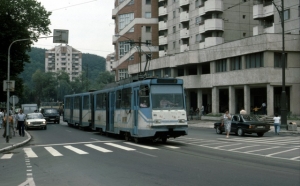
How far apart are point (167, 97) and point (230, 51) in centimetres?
2962

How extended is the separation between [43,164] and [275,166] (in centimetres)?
724

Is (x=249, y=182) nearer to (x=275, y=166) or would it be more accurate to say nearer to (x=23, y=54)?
(x=275, y=166)

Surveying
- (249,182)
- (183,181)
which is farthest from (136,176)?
(249,182)

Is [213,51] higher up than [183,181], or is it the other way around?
[213,51]

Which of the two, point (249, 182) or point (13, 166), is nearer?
point (249, 182)

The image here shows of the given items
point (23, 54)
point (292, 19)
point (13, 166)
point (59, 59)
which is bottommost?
point (13, 166)

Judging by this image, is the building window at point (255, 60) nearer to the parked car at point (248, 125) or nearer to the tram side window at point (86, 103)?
the parked car at point (248, 125)

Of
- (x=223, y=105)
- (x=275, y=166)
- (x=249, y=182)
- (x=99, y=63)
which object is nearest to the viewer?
(x=249, y=182)

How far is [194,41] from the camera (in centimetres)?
6303

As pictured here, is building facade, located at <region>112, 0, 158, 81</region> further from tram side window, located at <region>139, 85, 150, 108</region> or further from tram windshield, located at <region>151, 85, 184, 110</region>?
tram side window, located at <region>139, 85, 150, 108</region>

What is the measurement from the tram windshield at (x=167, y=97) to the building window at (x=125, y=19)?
56.5 meters

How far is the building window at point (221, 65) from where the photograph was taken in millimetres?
49906

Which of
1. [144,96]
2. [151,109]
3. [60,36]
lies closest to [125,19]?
[60,36]

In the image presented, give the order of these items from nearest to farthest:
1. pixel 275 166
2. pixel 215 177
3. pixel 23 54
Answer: pixel 215 177, pixel 275 166, pixel 23 54
